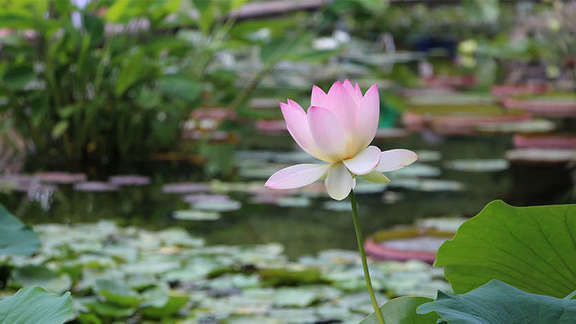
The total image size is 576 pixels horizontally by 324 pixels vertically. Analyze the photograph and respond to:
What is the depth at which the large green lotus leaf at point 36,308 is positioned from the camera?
2.28 feet

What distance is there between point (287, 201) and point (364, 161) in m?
1.74

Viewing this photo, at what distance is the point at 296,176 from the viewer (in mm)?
707

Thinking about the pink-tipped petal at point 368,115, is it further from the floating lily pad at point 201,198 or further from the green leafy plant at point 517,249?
the floating lily pad at point 201,198

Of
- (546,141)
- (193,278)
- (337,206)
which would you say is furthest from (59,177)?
(546,141)

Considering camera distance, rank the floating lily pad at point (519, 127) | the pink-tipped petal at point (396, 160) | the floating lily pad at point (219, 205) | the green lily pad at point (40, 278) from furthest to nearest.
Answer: the floating lily pad at point (519, 127), the floating lily pad at point (219, 205), the green lily pad at point (40, 278), the pink-tipped petal at point (396, 160)

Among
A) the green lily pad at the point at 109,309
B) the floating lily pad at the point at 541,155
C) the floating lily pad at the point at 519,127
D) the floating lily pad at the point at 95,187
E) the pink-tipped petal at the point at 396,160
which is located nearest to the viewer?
the pink-tipped petal at the point at 396,160

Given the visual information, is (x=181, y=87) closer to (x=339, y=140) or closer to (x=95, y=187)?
(x=95, y=187)

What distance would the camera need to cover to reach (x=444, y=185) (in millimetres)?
2666

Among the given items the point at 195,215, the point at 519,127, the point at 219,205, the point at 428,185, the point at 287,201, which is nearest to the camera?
the point at 195,215

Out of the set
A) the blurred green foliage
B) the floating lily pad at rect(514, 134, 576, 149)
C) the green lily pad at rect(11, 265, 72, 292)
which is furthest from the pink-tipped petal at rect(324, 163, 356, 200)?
the floating lily pad at rect(514, 134, 576, 149)

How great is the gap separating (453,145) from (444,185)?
3.67 ft

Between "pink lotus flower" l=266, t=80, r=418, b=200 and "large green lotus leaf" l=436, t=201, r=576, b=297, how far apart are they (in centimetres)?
13

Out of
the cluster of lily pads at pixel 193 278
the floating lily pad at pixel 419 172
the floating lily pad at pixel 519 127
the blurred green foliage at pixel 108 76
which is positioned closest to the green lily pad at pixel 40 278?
the cluster of lily pads at pixel 193 278

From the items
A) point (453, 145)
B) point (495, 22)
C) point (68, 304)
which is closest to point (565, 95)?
point (453, 145)
